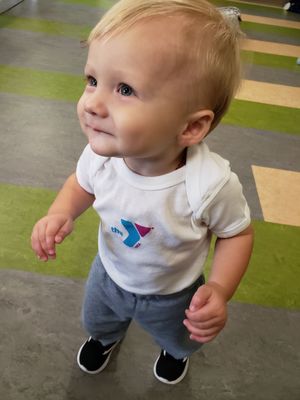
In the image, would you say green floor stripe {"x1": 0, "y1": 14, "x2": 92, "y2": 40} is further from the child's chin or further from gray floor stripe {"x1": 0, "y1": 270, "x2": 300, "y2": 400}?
the child's chin

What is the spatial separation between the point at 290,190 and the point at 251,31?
2.28 m

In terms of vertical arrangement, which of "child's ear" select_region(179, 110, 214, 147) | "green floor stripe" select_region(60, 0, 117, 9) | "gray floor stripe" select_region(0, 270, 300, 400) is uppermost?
"child's ear" select_region(179, 110, 214, 147)

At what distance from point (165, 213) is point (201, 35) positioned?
0.82 ft

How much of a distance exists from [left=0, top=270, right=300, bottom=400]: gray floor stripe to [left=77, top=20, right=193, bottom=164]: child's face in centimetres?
59

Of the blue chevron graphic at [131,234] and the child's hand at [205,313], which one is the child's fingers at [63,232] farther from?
the child's hand at [205,313]

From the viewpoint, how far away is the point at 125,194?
0.71 meters

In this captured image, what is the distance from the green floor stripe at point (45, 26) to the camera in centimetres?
293

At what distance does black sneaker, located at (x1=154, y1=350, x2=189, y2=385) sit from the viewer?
1002mm

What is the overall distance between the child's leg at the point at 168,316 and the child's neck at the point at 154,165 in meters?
0.23

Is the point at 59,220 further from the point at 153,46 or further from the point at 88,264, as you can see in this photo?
the point at 88,264

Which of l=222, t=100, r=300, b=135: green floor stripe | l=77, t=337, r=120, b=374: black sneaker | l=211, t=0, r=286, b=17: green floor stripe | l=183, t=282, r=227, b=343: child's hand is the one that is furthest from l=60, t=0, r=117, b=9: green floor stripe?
l=183, t=282, r=227, b=343: child's hand

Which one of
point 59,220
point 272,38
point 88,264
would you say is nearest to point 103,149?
point 59,220

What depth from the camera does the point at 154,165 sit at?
0.69m

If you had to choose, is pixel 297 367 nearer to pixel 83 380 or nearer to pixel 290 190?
pixel 83 380
